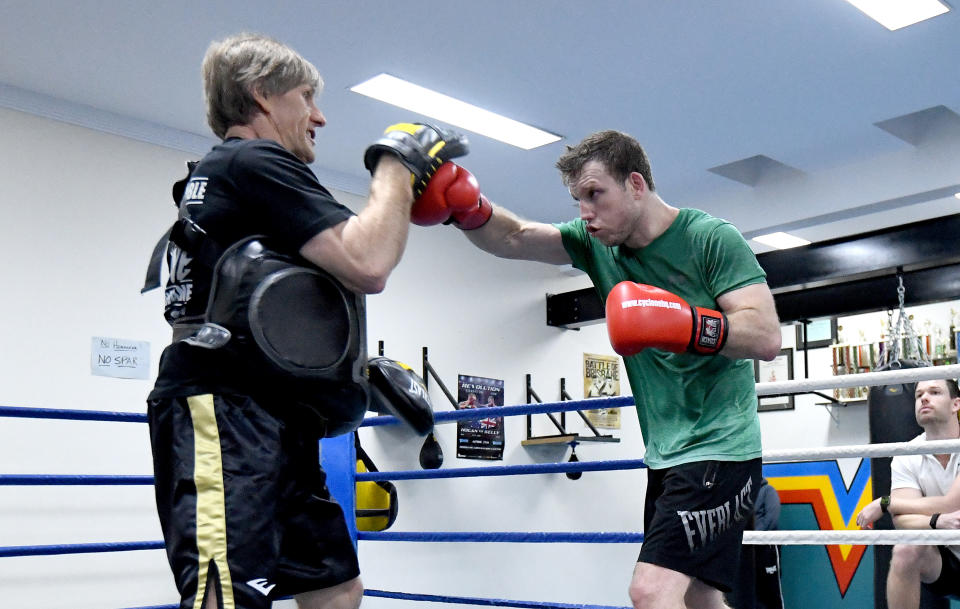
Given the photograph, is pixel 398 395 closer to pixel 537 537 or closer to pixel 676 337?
pixel 676 337

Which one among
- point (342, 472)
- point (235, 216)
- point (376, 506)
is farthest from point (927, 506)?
point (235, 216)

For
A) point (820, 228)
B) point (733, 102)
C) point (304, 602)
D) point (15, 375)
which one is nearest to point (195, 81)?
point (15, 375)

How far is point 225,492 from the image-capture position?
1.24m

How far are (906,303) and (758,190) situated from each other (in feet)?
3.47

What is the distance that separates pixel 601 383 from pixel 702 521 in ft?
16.1

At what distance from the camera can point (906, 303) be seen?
547 centimetres

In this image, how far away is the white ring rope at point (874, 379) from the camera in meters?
2.23

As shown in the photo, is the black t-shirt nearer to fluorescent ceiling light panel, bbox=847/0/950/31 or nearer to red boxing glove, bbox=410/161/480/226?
red boxing glove, bbox=410/161/480/226

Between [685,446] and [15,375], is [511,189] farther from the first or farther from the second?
[685,446]

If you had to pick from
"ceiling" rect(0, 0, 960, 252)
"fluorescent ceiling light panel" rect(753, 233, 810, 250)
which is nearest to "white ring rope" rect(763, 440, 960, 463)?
"ceiling" rect(0, 0, 960, 252)

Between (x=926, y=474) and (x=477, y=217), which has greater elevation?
(x=477, y=217)

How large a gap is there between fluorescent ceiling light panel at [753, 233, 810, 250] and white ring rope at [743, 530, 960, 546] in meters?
3.80

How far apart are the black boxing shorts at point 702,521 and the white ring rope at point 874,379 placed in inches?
24.3

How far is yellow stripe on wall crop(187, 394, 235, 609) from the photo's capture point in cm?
122
